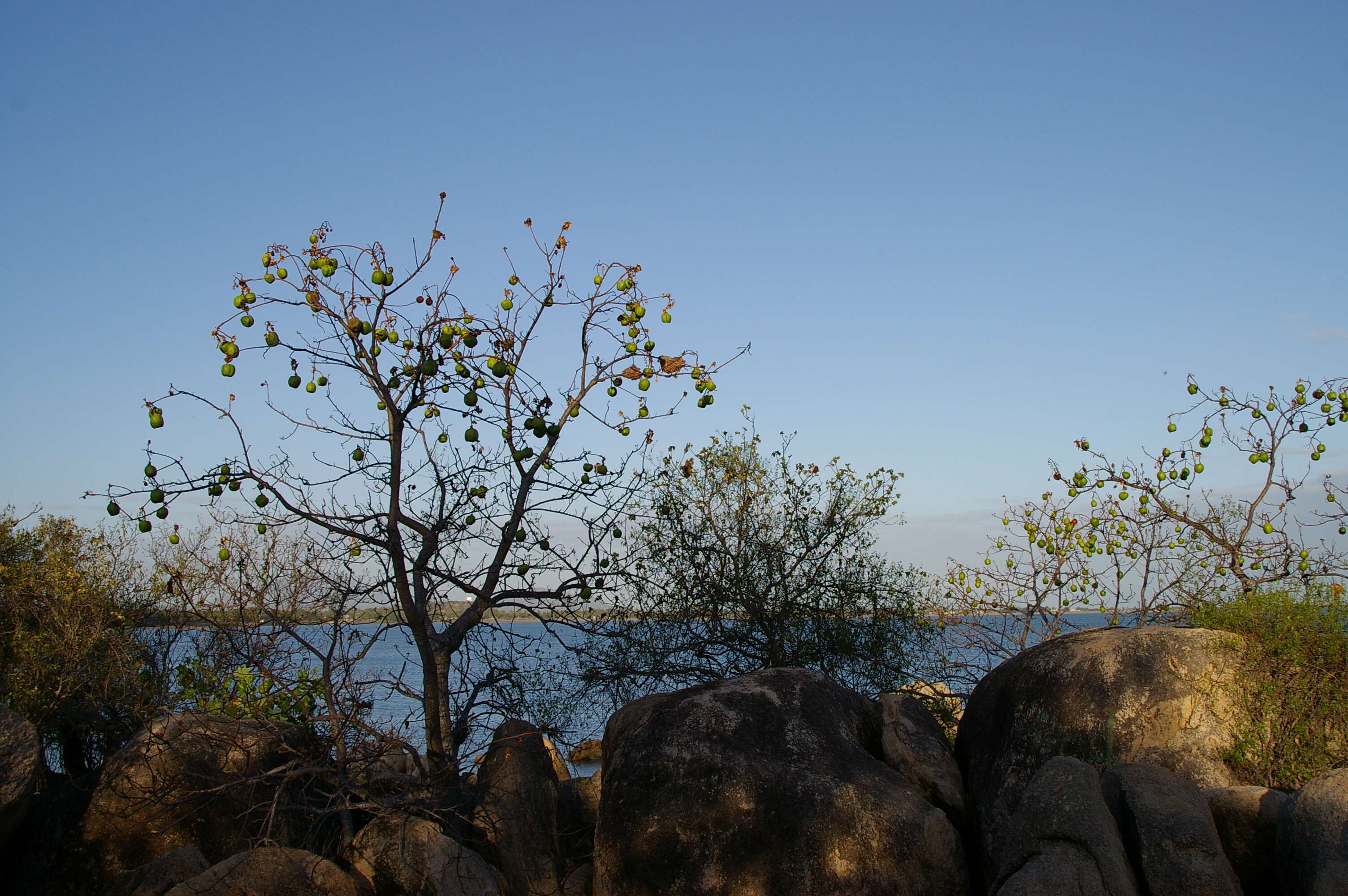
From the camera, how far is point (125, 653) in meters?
12.5

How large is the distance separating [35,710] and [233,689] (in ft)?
7.38

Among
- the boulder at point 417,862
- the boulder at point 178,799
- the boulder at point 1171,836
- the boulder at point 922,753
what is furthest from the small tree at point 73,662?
the boulder at point 1171,836

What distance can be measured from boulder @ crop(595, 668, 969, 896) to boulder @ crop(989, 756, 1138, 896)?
3.70 feet

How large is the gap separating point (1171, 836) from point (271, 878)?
7.21 meters

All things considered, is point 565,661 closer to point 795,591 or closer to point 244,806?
point 795,591

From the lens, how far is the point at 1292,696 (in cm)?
862

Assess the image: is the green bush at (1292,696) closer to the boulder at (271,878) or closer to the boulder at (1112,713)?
the boulder at (1112,713)

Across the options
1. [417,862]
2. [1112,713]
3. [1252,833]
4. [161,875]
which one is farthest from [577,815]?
[1252,833]

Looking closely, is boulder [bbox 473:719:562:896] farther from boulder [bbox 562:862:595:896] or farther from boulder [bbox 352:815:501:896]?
boulder [bbox 352:815:501:896]

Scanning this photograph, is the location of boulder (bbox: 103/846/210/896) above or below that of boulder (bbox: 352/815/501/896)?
above

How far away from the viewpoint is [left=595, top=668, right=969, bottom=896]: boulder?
328 inches

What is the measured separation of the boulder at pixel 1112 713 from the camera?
8672 millimetres

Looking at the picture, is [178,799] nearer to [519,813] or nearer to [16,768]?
[16,768]

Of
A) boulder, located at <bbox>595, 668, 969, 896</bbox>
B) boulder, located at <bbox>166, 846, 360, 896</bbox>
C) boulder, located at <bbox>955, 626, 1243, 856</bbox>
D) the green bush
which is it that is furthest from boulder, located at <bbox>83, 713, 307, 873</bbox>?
the green bush
